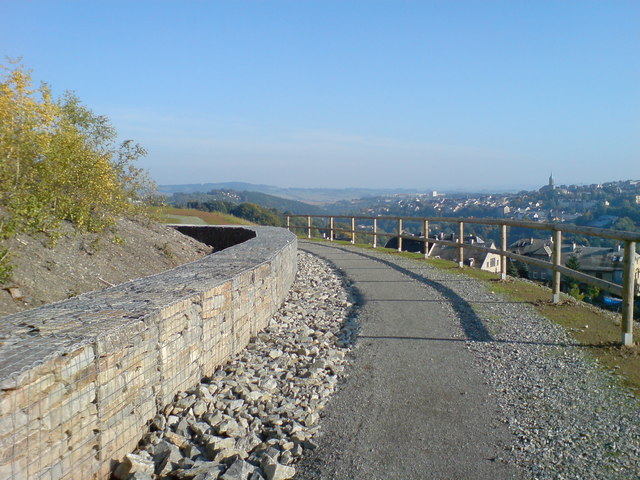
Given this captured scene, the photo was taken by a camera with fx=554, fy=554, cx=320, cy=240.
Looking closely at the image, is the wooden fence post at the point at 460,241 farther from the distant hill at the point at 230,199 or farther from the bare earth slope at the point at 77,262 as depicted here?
the distant hill at the point at 230,199

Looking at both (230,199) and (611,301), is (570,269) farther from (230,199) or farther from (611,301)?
(230,199)

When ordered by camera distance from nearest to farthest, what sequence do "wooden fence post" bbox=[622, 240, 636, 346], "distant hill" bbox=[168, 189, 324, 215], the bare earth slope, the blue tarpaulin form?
1. "wooden fence post" bbox=[622, 240, 636, 346]
2. the bare earth slope
3. the blue tarpaulin
4. "distant hill" bbox=[168, 189, 324, 215]

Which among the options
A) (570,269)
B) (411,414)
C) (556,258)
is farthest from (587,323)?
(411,414)

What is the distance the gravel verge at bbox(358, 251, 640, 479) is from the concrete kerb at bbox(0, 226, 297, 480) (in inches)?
98.1

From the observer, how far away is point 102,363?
131 inches

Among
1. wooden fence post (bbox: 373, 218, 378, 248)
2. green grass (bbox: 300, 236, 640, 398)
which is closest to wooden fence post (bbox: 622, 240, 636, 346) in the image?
green grass (bbox: 300, 236, 640, 398)

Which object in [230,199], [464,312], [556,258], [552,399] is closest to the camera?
[552,399]

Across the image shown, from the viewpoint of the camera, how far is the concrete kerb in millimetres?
2697

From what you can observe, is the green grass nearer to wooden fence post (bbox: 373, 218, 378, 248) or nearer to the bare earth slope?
the bare earth slope

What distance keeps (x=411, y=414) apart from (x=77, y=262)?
576 cm

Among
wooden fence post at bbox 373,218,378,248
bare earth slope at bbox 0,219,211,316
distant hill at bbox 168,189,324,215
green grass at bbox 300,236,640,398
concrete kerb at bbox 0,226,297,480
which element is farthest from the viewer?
distant hill at bbox 168,189,324,215

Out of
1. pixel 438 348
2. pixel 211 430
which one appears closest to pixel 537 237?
pixel 438 348

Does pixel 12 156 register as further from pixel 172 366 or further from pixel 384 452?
pixel 384 452

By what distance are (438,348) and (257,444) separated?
2.92 metres
